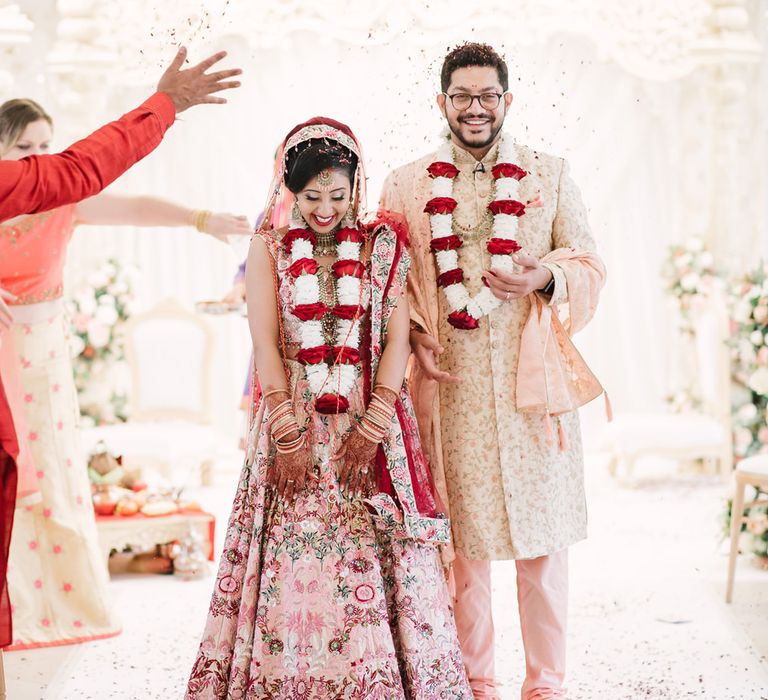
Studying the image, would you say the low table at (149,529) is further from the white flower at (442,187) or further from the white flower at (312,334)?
the white flower at (442,187)

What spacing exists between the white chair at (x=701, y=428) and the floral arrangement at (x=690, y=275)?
0.86 feet

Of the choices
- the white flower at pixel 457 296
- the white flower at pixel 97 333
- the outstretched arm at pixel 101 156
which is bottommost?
the white flower at pixel 457 296

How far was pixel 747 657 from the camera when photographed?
3.94 metres

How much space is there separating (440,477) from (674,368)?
5792 millimetres

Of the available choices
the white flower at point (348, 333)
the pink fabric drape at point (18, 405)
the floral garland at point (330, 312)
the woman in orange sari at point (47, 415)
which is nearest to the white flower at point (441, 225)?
the floral garland at point (330, 312)

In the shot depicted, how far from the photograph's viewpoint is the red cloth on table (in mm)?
2588

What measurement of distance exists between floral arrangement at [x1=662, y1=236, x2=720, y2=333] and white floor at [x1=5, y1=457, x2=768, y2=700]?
2094 mm

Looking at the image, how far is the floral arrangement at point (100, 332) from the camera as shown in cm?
741

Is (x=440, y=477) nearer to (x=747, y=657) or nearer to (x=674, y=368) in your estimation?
(x=747, y=657)

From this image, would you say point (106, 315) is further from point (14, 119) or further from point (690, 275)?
point (690, 275)

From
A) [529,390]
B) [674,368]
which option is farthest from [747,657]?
[674,368]

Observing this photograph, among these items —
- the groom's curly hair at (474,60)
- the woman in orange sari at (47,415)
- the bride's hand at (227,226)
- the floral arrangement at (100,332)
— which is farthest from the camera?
the floral arrangement at (100,332)

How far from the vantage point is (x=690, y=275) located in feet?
25.4

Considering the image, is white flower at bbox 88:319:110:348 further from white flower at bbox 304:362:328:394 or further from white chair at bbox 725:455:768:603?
white flower at bbox 304:362:328:394
